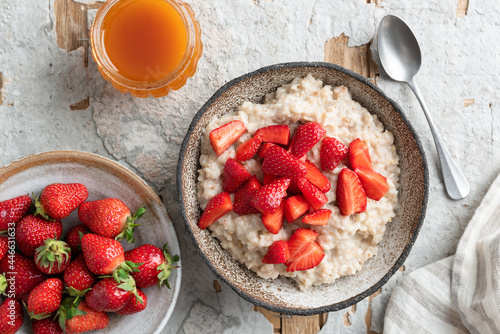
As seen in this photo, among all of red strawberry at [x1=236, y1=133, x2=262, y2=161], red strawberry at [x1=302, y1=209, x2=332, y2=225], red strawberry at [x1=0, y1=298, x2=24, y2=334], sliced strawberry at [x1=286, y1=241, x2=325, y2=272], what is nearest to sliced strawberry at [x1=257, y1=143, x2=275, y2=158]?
red strawberry at [x1=236, y1=133, x2=262, y2=161]

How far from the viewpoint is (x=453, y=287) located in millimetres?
2150

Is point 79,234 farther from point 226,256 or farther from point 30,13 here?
point 30,13

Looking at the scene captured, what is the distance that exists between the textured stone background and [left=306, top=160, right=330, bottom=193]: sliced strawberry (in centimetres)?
66

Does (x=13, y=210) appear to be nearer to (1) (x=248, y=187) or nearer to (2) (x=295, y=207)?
(1) (x=248, y=187)

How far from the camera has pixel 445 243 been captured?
2.21 m

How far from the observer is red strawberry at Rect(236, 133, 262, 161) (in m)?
1.80

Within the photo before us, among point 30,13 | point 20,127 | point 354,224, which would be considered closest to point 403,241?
point 354,224

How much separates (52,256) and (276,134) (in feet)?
3.38

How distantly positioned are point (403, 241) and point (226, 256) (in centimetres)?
78

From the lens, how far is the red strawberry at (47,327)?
185 cm

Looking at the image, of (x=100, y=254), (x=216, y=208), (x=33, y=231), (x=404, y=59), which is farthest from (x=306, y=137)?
(x=33, y=231)

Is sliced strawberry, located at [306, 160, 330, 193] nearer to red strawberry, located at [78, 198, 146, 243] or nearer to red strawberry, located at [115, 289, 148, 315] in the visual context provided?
red strawberry, located at [78, 198, 146, 243]

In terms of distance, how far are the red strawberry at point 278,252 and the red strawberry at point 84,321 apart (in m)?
0.76

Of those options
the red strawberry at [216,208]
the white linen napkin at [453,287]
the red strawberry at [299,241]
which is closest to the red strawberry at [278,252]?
the red strawberry at [299,241]
